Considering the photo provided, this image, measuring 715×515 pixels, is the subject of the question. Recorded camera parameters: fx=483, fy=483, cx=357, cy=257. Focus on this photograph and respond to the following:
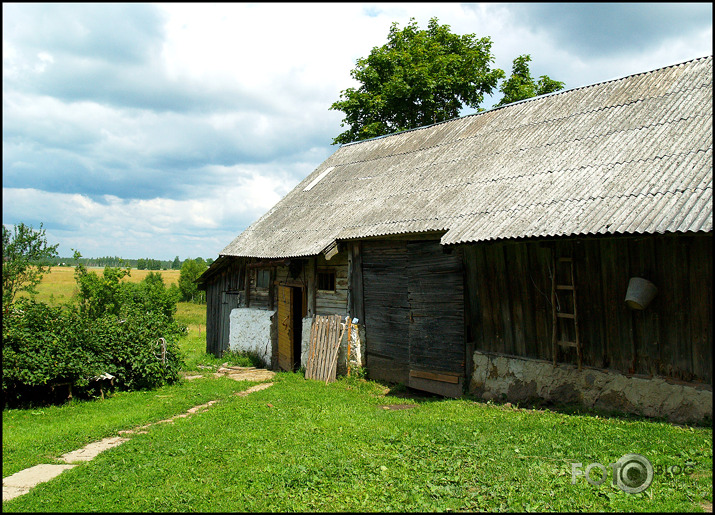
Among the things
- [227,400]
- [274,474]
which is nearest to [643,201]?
[274,474]

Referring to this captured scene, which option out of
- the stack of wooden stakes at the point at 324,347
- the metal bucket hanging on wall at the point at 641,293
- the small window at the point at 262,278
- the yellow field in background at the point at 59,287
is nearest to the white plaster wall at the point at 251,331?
the small window at the point at 262,278

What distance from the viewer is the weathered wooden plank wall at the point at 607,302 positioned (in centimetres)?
611

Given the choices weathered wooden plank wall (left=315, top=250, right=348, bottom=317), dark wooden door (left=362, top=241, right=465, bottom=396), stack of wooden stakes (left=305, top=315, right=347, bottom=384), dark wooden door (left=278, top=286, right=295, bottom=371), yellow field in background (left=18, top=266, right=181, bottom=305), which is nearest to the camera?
dark wooden door (left=362, top=241, right=465, bottom=396)

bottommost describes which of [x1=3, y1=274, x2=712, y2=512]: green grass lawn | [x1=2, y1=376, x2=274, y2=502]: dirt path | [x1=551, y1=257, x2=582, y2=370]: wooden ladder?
[x1=2, y1=376, x2=274, y2=502]: dirt path

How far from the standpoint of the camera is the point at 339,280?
11.5 meters

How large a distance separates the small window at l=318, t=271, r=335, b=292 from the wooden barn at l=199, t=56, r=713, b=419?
0.04 meters

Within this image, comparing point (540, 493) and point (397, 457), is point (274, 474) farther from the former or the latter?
point (540, 493)

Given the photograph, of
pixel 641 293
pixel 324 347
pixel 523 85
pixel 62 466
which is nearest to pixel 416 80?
pixel 523 85

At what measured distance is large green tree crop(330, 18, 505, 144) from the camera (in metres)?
20.2

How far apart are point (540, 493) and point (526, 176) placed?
5.98m

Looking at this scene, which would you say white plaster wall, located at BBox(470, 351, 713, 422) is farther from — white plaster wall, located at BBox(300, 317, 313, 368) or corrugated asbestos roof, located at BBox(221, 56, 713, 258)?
white plaster wall, located at BBox(300, 317, 313, 368)

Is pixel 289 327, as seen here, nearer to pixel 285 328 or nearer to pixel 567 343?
pixel 285 328

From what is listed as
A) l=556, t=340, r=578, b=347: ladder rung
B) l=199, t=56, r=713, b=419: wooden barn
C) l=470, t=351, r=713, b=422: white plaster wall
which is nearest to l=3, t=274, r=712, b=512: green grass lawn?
l=470, t=351, r=713, b=422: white plaster wall

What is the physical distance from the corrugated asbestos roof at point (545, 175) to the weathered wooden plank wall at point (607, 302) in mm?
511
